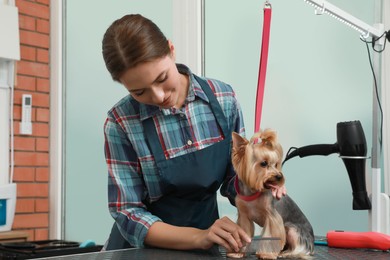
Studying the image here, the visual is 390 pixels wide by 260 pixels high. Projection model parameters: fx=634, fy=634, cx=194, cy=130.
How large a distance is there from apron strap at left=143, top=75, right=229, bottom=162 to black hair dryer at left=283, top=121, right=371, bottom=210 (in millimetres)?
189

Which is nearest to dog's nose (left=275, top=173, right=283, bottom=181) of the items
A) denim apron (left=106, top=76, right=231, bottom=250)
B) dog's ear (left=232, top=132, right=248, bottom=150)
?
dog's ear (left=232, top=132, right=248, bottom=150)

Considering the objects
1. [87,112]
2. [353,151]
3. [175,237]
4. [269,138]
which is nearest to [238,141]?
[269,138]

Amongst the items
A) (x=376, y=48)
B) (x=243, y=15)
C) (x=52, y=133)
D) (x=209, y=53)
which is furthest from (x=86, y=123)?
(x=376, y=48)

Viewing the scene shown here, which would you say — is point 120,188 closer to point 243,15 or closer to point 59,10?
point 243,15

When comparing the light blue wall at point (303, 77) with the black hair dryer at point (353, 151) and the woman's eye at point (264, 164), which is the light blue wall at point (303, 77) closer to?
the black hair dryer at point (353, 151)

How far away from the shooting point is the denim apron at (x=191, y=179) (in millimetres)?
1531

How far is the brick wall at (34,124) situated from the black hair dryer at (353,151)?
2.08 metres

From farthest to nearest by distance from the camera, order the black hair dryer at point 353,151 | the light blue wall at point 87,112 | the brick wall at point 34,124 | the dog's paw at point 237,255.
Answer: the brick wall at point 34,124
the light blue wall at point 87,112
the black hair dryer at point 353,151
the dog's paw at point 237,255

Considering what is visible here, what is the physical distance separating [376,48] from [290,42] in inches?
21.8

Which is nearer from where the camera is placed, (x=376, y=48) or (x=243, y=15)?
(x=376, y=48)

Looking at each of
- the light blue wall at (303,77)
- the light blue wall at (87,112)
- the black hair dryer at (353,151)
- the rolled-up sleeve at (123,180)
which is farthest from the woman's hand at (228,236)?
the light blue wall at (87,112)

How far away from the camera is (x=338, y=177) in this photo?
2.12 metres

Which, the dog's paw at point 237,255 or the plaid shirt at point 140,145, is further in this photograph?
the plaid shirt at point 140,145

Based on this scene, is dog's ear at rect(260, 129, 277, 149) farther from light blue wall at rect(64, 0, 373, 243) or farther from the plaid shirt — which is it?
light blue wall at rect(64, 0, 373, 243)
